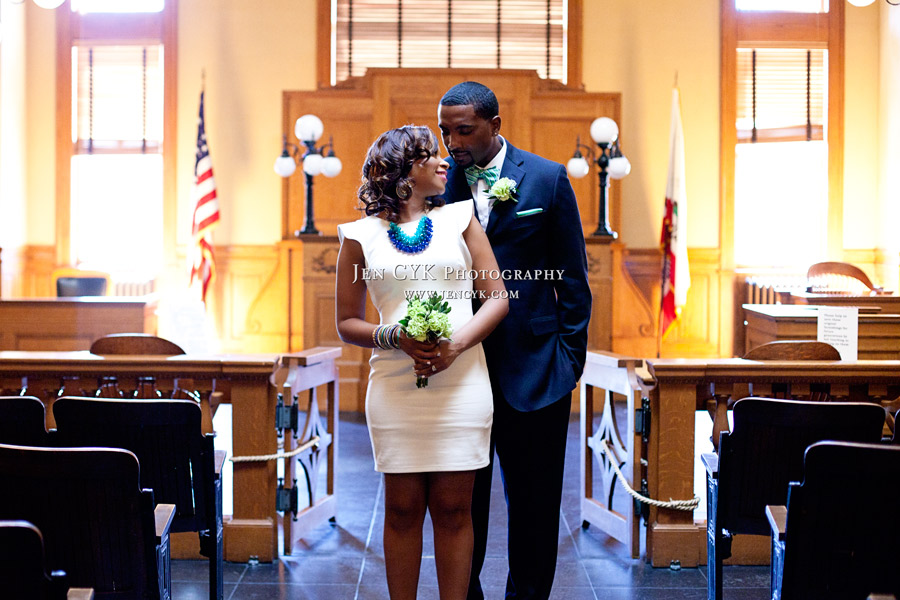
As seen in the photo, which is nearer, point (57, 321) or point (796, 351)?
point (796, 351)

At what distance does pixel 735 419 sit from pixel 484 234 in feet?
3.07

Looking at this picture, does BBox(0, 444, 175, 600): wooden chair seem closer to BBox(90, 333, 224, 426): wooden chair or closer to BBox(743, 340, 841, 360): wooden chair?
BBox(90, 333, 224, 426): wooden chair

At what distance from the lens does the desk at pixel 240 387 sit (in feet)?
10.9

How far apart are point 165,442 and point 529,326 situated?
113 cm

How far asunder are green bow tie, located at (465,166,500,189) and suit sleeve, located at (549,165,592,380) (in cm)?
17

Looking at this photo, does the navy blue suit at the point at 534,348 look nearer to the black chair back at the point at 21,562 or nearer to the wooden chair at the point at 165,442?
the wooden chair at the point at 165,442

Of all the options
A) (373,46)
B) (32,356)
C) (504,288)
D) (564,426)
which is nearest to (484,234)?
(504,288)

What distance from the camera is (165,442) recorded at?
8.32 ft

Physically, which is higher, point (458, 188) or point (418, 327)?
point (458, 188)

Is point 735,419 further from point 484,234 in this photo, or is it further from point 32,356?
point 32,356

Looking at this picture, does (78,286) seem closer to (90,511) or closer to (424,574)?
(424,574)

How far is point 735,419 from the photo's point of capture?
2.50 metres

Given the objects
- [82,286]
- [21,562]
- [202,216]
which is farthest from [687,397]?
[202,216]

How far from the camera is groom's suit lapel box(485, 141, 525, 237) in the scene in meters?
2.36
